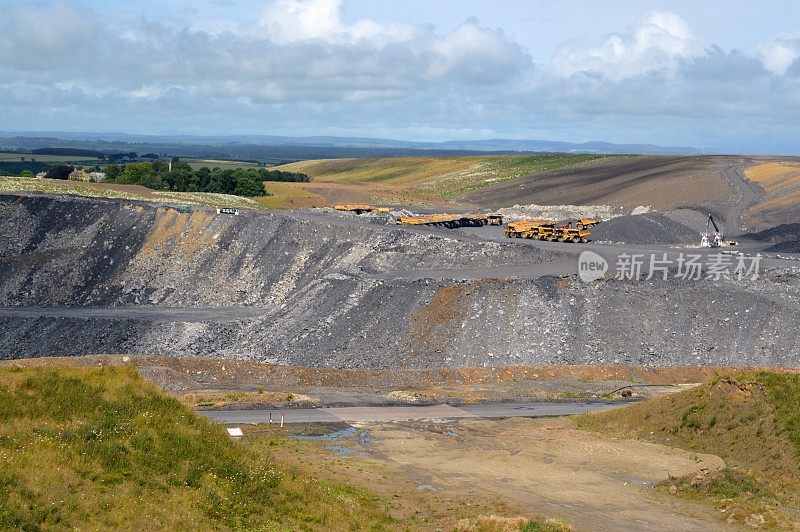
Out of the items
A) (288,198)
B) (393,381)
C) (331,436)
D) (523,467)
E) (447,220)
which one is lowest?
(393,381)

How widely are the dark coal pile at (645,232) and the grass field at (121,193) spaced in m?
40.1

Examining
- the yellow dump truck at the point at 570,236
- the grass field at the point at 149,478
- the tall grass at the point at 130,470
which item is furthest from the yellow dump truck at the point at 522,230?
the tall grass at the point at 130,470

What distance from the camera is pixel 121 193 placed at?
106m

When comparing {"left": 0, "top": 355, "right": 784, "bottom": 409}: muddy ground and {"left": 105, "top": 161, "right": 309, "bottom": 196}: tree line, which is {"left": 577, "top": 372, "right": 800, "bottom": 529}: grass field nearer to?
{"left": 0, "top": 355, "right": 784, "bottom": 409}: muddy ground

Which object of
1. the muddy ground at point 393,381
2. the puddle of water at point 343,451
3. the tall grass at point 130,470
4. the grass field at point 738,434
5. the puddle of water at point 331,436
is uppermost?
the tall grass at point 130,470

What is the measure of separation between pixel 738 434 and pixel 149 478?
2210cm

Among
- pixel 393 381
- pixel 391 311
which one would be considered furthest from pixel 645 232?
pixel 393 381

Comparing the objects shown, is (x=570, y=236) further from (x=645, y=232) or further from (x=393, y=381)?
(x=393, y=381)

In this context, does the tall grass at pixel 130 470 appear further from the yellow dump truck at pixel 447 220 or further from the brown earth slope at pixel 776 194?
the brown earth slope at pixel 776 194

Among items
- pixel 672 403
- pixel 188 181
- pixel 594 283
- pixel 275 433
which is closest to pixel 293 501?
pixel 275 433

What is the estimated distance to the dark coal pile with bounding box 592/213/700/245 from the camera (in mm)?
84625

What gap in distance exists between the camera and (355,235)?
7656 centimetres

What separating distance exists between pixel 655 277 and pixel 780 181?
63516 mm

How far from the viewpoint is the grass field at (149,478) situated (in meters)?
22.9
